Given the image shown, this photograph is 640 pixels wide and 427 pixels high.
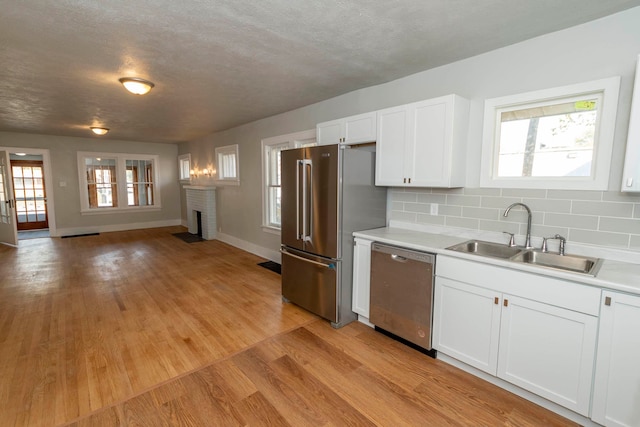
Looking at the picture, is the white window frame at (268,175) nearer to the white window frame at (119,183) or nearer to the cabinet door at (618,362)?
the cabinet door at (618,362)

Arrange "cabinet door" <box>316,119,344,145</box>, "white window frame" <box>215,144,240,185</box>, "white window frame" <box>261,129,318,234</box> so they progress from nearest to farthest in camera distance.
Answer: "cabinet door" <box>316,119,344,145</box>, "white window frame" <box>261,129,318,234</box>, "white window frame" <box>215,144,240,185</box>

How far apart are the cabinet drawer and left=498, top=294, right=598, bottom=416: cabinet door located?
0.05 m

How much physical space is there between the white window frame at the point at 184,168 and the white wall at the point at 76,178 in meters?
0.22

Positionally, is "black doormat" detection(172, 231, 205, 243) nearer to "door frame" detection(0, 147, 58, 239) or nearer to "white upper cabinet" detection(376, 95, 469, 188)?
"door frame" detection(0, 147, 58, 239)

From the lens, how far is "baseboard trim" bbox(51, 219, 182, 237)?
7529mm

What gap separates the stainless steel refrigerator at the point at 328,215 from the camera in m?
2.87

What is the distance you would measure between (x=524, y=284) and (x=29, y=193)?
11.2 meters

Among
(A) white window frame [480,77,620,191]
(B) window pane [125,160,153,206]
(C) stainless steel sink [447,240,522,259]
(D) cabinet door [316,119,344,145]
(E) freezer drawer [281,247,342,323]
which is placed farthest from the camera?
(B) window pane [125,160,153,206]

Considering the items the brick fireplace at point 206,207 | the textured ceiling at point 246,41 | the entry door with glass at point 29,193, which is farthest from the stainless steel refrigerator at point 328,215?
the entry door with glass at point 29,193

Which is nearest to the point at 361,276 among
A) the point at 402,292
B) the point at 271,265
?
the point at 402,292

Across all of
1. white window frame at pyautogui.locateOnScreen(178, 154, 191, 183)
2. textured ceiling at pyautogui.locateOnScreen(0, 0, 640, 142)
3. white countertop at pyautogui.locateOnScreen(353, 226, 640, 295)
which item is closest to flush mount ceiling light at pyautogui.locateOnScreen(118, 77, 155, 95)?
textured ceiling at pyautogui.locateOnScreen(0, 0, 640, 142)

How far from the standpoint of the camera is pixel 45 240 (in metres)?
7.00

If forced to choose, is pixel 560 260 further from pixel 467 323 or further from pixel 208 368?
pixel 208 368

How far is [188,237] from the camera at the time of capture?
7.39 meters
